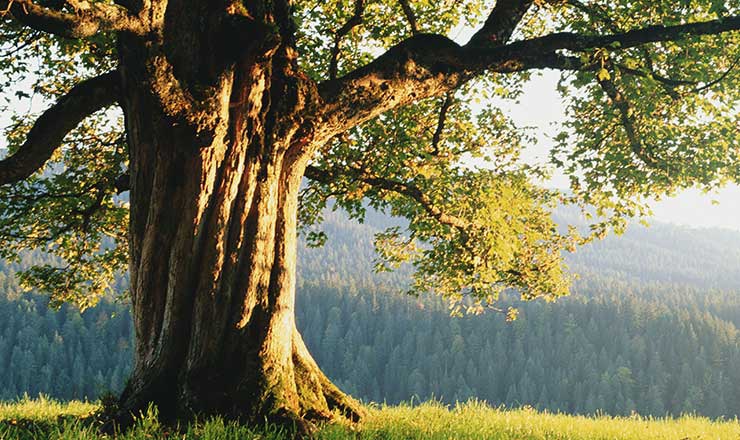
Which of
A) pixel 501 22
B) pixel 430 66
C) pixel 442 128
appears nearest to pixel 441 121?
pixel 442 128

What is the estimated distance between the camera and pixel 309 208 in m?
15.0

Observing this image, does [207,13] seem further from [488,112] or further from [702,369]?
[702,369]

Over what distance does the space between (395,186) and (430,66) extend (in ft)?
14.0

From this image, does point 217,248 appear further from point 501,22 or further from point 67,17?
point 501,22

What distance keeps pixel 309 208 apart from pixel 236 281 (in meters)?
7.10

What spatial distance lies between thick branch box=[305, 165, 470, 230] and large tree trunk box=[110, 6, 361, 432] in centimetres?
401

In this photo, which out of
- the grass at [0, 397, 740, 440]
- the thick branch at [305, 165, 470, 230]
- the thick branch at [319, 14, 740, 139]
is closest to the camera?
the grass at [0, 397, 740, 440]

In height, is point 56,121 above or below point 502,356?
above

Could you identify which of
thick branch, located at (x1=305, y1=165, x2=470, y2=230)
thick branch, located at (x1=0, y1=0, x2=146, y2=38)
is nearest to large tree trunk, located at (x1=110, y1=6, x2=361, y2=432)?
thick branch, located at (x1=0, y1=0, x2=146, y2=38)

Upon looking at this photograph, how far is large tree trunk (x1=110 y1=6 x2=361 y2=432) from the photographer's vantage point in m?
7.61

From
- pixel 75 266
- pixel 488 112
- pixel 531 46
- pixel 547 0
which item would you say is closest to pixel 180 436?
pixel 531 46

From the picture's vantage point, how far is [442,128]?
1362cm

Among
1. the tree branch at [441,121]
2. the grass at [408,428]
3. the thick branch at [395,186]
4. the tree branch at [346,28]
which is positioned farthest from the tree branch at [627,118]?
the grass at [408,428]

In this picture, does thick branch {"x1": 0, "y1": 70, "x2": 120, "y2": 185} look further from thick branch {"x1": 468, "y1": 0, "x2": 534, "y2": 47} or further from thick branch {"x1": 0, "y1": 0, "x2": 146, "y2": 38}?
thick branch {"x1": 468, "y1": 0, "x2": 534, "y2": 47}
